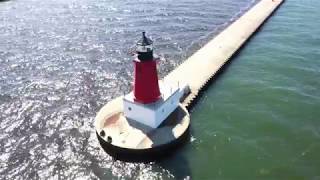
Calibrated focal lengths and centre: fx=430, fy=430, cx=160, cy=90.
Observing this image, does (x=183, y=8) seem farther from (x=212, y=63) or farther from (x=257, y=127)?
(x=257, y=127)

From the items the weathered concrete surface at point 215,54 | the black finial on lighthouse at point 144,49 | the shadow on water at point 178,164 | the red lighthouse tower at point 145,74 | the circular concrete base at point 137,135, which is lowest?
the shadow on water at point 178,164

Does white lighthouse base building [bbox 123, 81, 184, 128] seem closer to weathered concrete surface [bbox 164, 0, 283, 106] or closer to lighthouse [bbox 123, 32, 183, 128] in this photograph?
lighthouse [bbox 123, 32, 183, 128]

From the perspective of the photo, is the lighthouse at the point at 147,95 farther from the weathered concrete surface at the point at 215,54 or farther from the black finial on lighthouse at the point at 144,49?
the weathered concrete surface at the point at 215,54

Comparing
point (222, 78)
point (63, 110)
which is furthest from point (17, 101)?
point (222, 78)

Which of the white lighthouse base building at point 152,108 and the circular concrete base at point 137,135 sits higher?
the white lighthouse base building at point 152,108

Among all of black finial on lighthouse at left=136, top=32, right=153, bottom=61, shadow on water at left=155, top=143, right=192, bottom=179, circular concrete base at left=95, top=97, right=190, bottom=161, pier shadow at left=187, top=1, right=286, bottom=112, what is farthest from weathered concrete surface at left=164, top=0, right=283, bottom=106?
black finial on lighthouse at left=136, top=32, right=153, bottom=61

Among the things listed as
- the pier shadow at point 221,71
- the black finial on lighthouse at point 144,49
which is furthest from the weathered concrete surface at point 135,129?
the black finial on lighthouse at point 144,49

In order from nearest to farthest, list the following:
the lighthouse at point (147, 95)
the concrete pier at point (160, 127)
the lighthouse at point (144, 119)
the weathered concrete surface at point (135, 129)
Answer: the lighthouse at point (147, 95), the lighthouse at point (144, 119), the concrete pier at point (160, 127), the weathered concrete surface at point (135, 129)
